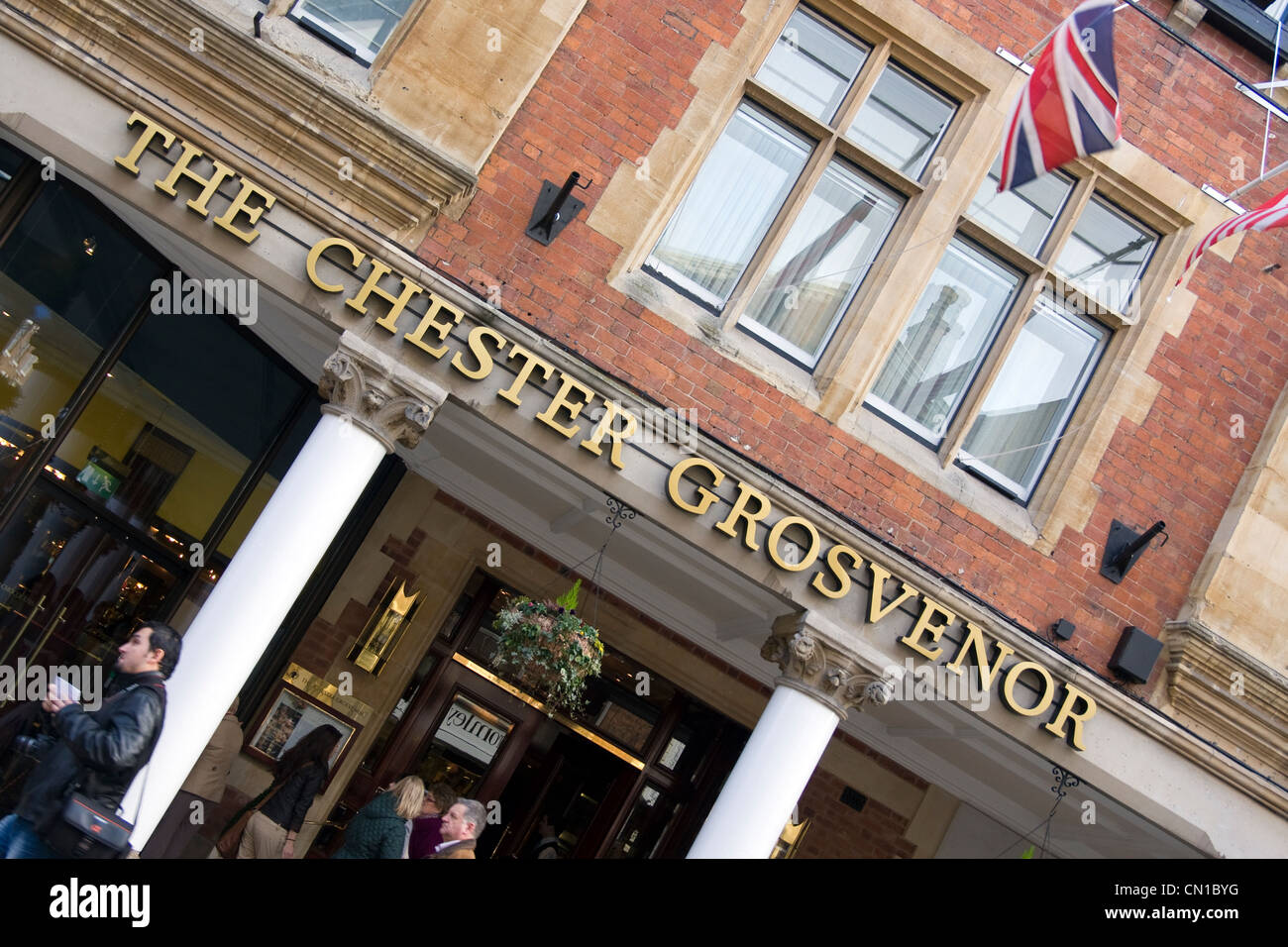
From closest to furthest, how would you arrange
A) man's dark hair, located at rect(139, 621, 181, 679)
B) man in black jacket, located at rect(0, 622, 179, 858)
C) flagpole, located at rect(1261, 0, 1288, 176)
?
1. man in black jacket, located at rect(0, 622, 179, 858)
2. man's dark hair, located at rect(139, 621, 181, 679)
3. flagpole, located at rect(1261, 0, 1288, 176)

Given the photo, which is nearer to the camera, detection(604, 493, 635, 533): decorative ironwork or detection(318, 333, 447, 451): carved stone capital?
detection(318, 333, 447, 451): carved stone capital

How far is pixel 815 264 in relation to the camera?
7.35 m

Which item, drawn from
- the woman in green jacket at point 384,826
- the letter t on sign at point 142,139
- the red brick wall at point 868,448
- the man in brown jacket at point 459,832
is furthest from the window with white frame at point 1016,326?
the letter t on sign at point 142,139

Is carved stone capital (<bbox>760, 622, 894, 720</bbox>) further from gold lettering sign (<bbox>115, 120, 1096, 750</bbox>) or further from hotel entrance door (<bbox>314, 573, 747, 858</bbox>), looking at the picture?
hotel entrance door (<bbox>314, 573, 747, 858</bbox>)

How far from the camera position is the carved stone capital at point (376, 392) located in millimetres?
5984

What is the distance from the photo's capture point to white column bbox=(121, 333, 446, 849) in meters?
5.59

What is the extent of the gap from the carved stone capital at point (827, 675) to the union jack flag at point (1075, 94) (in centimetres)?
293

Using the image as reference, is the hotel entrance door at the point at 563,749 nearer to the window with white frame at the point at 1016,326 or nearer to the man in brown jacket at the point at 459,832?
the window with white frame at the point at 1016,326

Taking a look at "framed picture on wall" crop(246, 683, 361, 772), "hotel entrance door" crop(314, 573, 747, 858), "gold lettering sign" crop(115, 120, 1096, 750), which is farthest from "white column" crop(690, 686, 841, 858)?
"framed picture on wall" crop(246, 683, 361, 772)

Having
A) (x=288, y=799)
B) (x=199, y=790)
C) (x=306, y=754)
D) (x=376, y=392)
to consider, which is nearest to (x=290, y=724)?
(x=199, y=790)

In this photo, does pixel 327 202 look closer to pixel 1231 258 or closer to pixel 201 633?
pixel 201 633

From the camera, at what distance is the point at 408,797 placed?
5789mm

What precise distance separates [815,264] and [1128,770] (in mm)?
3833
